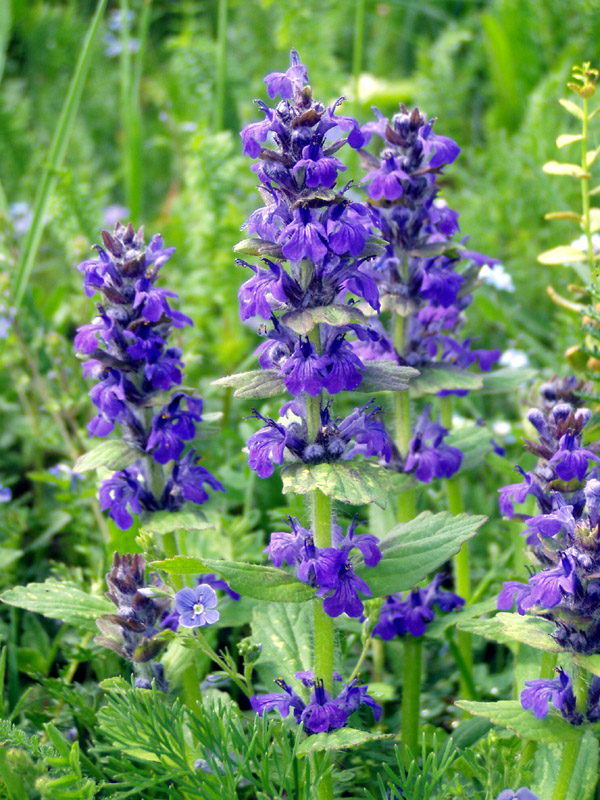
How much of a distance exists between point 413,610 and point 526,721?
2.19 ft

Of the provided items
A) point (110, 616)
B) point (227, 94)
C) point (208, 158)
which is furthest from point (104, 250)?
point (227, 94)

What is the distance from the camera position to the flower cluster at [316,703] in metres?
1.96

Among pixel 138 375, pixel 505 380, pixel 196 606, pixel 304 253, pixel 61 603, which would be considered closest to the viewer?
pixel 304 253

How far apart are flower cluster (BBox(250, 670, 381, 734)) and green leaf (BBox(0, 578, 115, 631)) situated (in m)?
0.51

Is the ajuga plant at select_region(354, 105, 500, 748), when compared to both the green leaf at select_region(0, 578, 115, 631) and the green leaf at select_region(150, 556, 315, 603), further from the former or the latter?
the green leaf at select_region(0, 578, 115, 631)

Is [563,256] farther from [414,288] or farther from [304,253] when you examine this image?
[304,253]

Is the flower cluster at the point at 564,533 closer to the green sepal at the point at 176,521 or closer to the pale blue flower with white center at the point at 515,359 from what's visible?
the green sepal at the point at 176,521

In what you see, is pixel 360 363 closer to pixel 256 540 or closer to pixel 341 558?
pixel 341 558

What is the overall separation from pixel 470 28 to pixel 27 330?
472 cm

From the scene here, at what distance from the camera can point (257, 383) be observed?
187 centimetres

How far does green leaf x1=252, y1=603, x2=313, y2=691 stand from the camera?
2.26 m

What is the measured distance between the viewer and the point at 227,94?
5.57 metres

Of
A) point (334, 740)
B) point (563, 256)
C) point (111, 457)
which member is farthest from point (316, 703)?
point (563, 256)

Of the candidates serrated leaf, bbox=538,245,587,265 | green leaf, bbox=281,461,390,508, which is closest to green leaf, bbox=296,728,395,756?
green leaf, bbox=281,461,390,508
